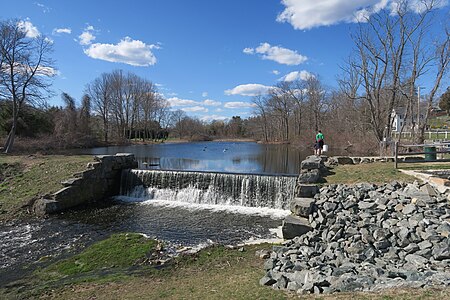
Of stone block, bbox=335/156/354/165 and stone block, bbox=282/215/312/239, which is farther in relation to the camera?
stone block, bbox=335/156/354/165

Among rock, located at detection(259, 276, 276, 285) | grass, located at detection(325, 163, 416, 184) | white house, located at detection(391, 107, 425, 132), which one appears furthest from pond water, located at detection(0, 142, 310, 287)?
white house, located at detection(391, 107, 425, 132)

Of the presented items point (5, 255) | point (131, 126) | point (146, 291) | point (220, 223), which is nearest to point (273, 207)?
point (220, 223)

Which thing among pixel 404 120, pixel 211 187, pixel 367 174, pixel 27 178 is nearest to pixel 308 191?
pixel 367 174

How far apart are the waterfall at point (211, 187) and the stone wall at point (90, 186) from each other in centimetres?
62

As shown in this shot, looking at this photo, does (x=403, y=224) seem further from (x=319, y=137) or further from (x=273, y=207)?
(x=319, y=137)

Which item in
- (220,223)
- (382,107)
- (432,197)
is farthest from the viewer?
(382,107)

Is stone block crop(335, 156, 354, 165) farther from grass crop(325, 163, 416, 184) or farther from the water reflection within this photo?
the water reflection

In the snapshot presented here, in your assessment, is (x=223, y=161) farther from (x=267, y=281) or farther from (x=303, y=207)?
(x=267, y=281)

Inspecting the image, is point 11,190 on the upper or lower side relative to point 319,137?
lower

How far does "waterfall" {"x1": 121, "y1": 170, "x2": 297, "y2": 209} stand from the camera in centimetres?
1310

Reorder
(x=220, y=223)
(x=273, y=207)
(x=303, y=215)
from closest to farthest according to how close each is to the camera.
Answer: (x=303, y=215), (x=220, y=223), (x=273, y=207)

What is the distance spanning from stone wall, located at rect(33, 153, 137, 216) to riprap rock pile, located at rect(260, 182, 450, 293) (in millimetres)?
9902

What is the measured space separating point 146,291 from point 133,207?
8.07m

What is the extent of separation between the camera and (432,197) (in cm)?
777
